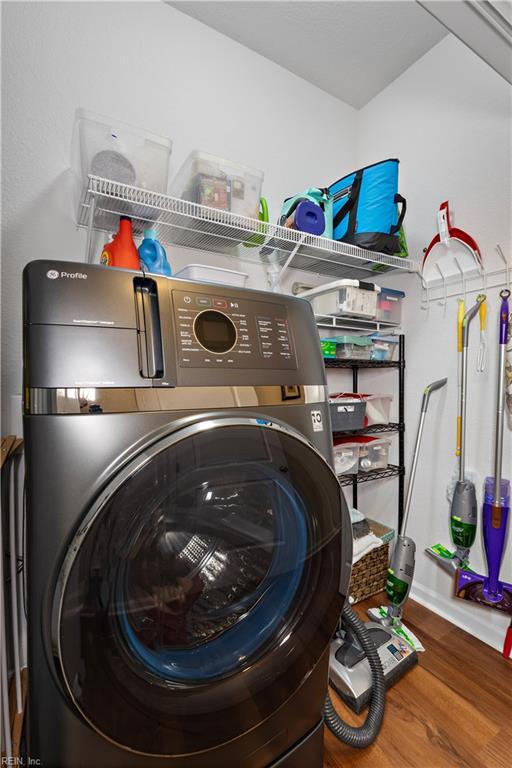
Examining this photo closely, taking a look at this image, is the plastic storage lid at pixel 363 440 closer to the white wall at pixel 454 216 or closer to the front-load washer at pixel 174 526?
the white wall at pixel 454 216

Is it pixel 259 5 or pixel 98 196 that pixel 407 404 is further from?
pixel 259 5

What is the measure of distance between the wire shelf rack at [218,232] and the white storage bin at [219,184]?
6cm

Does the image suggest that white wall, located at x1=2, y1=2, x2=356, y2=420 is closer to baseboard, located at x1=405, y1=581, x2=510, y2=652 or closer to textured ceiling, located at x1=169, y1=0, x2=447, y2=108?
textured ceiling, located at x1=169, y1=0, x2=447, y2=108

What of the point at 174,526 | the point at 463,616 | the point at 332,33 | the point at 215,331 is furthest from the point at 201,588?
the point at 332,33

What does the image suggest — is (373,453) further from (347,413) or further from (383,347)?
(383,347)

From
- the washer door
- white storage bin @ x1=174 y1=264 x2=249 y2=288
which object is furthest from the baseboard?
white storage bin @ x1=174 y1=264 x2=249 y2=288

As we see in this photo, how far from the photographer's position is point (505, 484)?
1415mm

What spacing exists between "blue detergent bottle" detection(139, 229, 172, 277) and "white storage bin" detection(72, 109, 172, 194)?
0.17 m

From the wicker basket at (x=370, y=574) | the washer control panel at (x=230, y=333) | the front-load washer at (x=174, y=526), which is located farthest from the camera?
the wicker basket at (x=370, y=574)

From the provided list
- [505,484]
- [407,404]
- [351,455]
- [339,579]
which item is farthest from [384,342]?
[339,579]

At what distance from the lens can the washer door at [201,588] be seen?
543 mm

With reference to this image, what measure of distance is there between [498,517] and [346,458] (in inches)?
24.8

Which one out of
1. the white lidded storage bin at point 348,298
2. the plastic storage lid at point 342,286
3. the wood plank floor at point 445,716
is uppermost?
the plastic storage lid at point 342,286

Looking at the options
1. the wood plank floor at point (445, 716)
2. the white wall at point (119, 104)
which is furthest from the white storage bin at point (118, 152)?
the wood plank floor at point (445, 716)
